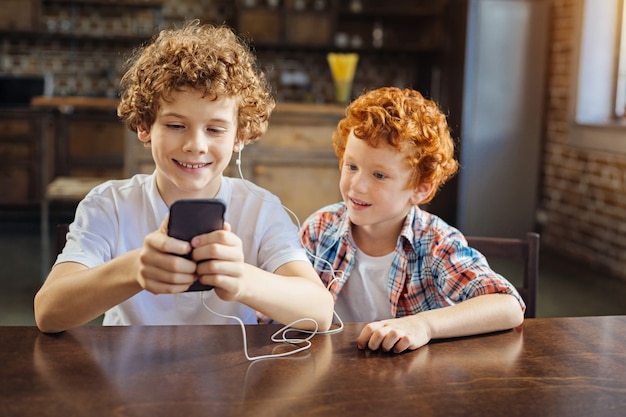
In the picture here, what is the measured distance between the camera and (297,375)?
0.94 m

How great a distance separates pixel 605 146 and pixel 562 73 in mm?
870

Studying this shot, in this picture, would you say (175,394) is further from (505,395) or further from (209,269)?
(505,395)

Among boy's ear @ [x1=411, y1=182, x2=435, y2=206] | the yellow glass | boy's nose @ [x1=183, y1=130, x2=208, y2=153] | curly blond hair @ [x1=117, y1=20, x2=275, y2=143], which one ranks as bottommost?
boy's ear @ [x1=411, y1=182, x2=435, y2=206]

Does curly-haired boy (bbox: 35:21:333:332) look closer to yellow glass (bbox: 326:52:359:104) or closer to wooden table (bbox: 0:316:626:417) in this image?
wooden table (bbox: 0:316:626:417)

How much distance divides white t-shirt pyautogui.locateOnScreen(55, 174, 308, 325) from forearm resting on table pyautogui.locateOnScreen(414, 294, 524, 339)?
0.28 meters

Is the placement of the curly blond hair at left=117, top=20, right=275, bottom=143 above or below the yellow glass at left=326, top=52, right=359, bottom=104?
below

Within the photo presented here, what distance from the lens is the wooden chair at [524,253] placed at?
1521 mm

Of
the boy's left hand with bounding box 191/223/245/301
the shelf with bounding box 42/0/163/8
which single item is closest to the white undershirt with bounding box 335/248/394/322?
the boy's left hand with bounding box 191/223/245/301

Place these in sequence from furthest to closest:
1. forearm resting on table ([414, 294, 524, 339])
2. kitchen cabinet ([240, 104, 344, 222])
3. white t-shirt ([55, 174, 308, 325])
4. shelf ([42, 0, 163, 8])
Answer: shelf ([42, 0, 163, 8]) < kitchen cabinet ([240, 104, 344, 222]) < white t-shirt ([55, 174, 308, 325]) < forearm resting on table ([414, 294, 524, 339])

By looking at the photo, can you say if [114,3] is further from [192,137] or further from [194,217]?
[194,217]

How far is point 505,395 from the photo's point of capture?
898 millimetres

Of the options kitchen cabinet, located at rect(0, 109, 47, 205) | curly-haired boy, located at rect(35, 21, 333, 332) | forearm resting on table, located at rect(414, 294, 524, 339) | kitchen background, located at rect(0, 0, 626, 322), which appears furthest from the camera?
kitchen cabinet, located at rect(0, 109, 47, 205)

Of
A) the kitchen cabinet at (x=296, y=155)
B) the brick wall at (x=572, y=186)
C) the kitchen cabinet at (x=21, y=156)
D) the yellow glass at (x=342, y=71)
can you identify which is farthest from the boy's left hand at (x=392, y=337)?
the kitchen cabinet at (x=21, y=156)

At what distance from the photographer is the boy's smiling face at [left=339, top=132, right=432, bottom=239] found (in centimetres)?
143
